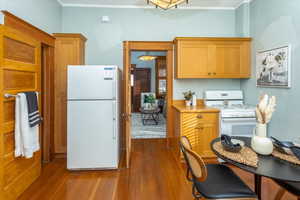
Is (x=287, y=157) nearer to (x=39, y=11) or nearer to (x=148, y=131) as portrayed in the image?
(x=39, y=11)

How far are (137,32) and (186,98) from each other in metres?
1.71

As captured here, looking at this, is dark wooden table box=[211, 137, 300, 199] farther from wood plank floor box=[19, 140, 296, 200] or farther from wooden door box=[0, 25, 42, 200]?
wooden door box=[0, 25, 42, 200]

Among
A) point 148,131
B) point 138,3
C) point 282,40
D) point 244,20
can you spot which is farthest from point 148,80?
point 282,40

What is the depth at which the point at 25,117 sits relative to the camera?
222cm

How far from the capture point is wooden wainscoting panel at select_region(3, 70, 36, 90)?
81.7 inches

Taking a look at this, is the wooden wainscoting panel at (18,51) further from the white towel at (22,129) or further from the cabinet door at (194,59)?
the cabinet door at (194,59)

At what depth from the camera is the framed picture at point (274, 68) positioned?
271 cm

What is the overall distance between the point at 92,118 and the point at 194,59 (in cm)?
218

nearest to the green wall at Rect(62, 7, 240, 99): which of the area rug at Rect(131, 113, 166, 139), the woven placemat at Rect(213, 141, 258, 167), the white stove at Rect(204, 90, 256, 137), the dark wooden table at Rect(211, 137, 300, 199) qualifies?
the white stove at Rect(204, 90, 256, 137)

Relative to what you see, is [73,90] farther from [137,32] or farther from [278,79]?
[278,79]

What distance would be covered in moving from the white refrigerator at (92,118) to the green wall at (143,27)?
109 cm

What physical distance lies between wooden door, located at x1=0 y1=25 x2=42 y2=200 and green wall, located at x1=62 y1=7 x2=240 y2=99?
4.83 feet

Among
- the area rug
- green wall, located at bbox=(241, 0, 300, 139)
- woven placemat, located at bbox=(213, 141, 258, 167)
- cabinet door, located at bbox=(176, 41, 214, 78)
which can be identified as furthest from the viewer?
the area rug

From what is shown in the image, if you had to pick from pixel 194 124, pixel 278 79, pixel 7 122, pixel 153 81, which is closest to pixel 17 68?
pixel 7 122
